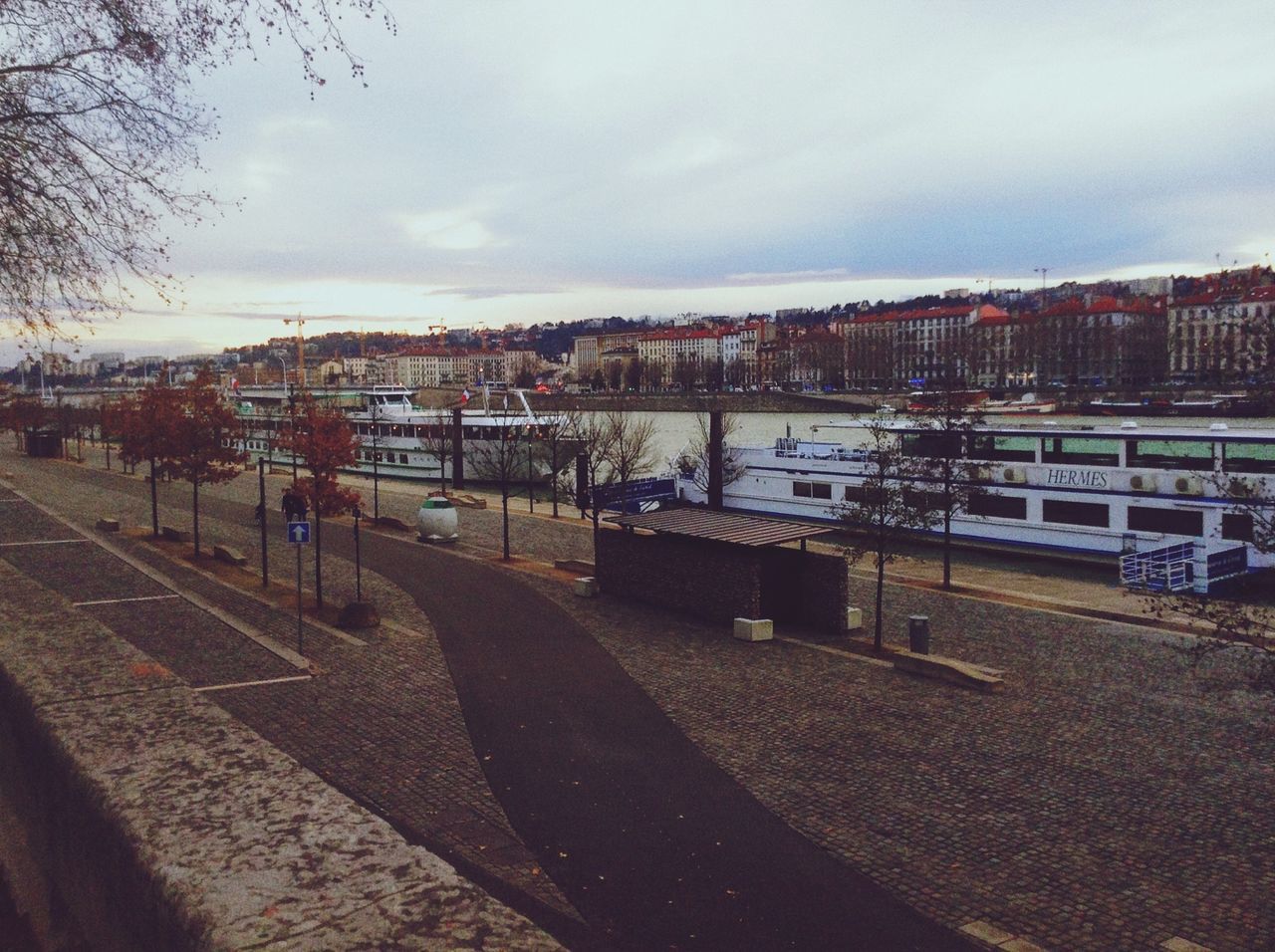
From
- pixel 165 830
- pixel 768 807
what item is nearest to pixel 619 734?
pixel 768 807

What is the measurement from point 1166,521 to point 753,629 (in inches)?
765

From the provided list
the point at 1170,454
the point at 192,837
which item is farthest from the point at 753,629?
the point at 1170,454

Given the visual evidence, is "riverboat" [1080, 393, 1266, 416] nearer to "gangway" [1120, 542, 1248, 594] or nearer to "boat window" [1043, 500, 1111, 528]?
"boat window" [1043, 500, 1111, 528]

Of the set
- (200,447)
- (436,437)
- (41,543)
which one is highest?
(200,447)

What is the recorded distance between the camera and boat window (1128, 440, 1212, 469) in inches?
1203

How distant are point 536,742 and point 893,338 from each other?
197555 millimetres

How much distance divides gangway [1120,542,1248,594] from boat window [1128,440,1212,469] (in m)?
3.91

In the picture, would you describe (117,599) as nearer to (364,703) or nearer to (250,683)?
(250,683)

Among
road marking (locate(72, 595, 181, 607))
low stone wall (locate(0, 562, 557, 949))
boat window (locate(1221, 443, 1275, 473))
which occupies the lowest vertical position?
road marking (locate(72, 595, 181, 607))

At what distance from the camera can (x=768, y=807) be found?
29.7 ft

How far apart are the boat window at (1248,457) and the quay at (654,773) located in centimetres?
1455

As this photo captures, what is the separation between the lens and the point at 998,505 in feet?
112

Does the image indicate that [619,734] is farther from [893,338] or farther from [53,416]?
[893,338]

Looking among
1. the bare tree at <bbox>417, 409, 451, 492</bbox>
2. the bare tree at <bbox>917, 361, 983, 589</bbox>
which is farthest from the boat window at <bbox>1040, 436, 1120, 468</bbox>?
the bare tree at <bbox>417, 409, 451, 492</bbox>
